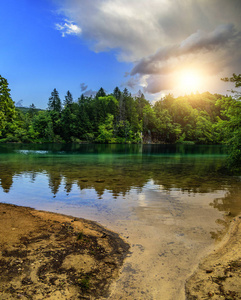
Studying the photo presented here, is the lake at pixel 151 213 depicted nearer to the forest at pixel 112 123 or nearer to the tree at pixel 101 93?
the forest at pixel 112 123

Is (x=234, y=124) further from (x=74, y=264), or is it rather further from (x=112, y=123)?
(x=112, y=123)

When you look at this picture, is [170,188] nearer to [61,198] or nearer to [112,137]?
[61,198]

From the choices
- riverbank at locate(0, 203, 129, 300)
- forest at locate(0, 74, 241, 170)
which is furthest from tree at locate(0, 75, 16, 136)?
forest at locate(0, 74, 241, 170)

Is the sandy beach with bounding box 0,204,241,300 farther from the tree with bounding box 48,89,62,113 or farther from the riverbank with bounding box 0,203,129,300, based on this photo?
the tree with bounding box 48,89,62,113

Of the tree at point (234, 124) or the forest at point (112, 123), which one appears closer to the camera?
the tree at point (234, 124)

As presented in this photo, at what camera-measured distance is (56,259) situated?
483 cm

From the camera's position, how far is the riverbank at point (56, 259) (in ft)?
12.8

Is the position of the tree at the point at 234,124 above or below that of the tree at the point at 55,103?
below

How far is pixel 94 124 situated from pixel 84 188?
109 m

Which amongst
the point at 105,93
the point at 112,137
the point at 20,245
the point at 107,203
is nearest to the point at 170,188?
the point at 107,203

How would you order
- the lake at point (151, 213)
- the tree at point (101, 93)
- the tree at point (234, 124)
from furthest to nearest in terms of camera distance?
the tree at point (101, 93) < the tree at point (234, 124) < the lake at point (151, 213)

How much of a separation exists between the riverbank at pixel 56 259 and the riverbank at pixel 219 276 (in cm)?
169

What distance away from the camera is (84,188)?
13844 millimetres

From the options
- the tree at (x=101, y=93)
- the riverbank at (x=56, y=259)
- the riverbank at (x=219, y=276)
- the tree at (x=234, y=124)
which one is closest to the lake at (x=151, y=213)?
the riverbank at (x=219, y=276)
